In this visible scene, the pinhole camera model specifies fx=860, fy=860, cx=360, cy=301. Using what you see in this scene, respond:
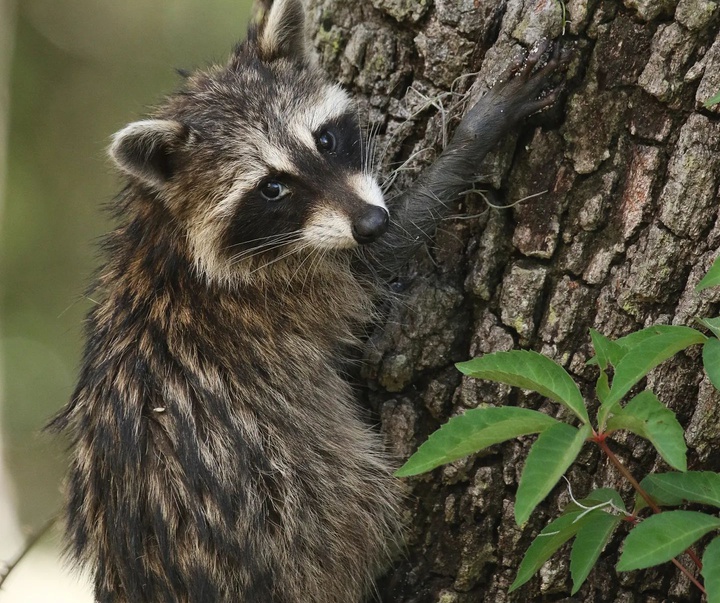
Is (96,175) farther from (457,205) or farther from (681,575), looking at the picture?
(681,575)

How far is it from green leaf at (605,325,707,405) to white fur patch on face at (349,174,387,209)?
1566 mm

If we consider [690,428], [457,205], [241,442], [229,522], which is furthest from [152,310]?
[690,428]

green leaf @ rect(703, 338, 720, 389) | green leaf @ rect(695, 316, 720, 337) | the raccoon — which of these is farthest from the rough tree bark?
green leaf @ rect(703, 338, 720, 389)

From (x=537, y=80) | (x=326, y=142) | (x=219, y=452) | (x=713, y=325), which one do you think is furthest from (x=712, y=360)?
(x=326, y=142)

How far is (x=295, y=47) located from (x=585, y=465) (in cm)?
230

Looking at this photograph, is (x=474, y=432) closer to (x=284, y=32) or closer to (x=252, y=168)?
(x=252, y=168)

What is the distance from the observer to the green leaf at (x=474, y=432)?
2.14 metres

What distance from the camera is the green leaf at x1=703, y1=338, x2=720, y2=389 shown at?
7.23 ft

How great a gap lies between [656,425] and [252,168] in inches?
85.0

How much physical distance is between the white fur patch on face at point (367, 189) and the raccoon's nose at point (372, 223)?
0.05 metres

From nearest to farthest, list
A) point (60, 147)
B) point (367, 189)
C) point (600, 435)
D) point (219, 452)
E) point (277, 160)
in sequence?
point (600, 435), point (219, 452), point (367, 189), point (277, 160), point (60, 147)

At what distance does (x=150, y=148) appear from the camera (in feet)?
11.9

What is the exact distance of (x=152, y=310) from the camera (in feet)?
11.9

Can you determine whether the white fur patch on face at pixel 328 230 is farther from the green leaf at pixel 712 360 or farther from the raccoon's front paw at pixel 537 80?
the green leaf at pixel 712 360
